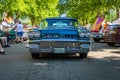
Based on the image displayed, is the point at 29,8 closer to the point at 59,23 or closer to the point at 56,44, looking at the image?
the point at 59,23

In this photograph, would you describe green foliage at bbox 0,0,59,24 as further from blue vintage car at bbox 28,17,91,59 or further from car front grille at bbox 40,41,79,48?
car front grille at bbox 40,41,79,48

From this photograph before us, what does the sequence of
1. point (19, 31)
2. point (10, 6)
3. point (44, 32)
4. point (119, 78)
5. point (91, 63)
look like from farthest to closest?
point (10, 6) < point (19, 31) < point (44, 32) < point (91, 63) < point (119, 78)

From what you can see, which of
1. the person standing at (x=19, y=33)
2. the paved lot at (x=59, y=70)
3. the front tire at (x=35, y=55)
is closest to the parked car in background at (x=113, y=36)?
the person standing at (x=19, y=33)

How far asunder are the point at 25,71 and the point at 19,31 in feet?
55.3

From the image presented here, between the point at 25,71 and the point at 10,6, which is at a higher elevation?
the point at 10,6

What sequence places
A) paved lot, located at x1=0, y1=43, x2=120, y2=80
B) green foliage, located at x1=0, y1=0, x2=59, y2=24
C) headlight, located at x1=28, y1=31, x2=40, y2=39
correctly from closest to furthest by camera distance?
paved lot, located at x1=0, y1=43, x2=120, y2=80 → headlight, located at x1=28, y1=31, x2=40, y2=39 → green foliage, located at x1=0, y1=0, x2=59, y2=24

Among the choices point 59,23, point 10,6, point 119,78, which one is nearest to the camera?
point 119,78

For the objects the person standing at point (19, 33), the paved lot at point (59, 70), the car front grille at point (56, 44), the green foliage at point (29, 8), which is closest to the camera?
the paved lot at point (59, 70)

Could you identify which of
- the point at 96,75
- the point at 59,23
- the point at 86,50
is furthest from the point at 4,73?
the point at 59,23

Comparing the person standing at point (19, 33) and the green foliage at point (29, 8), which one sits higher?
the green foliage at point (29, 8)

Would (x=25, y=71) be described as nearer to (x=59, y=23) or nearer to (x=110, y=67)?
(x=110, y=67)

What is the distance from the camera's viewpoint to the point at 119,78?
959 cm

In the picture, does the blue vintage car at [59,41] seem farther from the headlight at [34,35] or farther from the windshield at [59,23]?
the windshield at [59,23]

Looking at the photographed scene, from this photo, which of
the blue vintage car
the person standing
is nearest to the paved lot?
the blue vintage car
